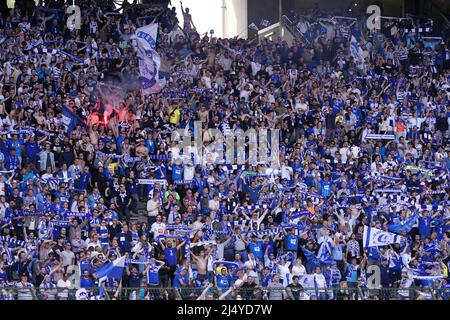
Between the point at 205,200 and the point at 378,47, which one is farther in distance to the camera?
the point at 378,47

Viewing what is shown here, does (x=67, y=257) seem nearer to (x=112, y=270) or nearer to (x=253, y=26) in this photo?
(x=112, y=270)

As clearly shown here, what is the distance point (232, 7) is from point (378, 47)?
18.4 ft

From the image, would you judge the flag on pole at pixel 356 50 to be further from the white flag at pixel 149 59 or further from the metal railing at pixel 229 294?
the metal railing at pixel 229 294

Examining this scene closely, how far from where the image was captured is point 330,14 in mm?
34906

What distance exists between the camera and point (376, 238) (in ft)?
84.1

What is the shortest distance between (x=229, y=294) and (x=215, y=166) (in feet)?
20.1

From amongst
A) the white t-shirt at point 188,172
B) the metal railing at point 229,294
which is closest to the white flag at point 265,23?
the white t-shirt at point 188,172

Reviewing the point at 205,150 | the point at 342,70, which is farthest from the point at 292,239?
the point at 342,70

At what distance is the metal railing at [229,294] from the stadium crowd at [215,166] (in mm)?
26

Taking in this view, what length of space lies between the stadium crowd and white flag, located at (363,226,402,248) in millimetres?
194

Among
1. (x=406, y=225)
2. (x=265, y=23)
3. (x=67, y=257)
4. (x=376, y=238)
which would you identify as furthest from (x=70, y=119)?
(x=265, y=23)

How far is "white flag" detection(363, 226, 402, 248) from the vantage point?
2558cm
